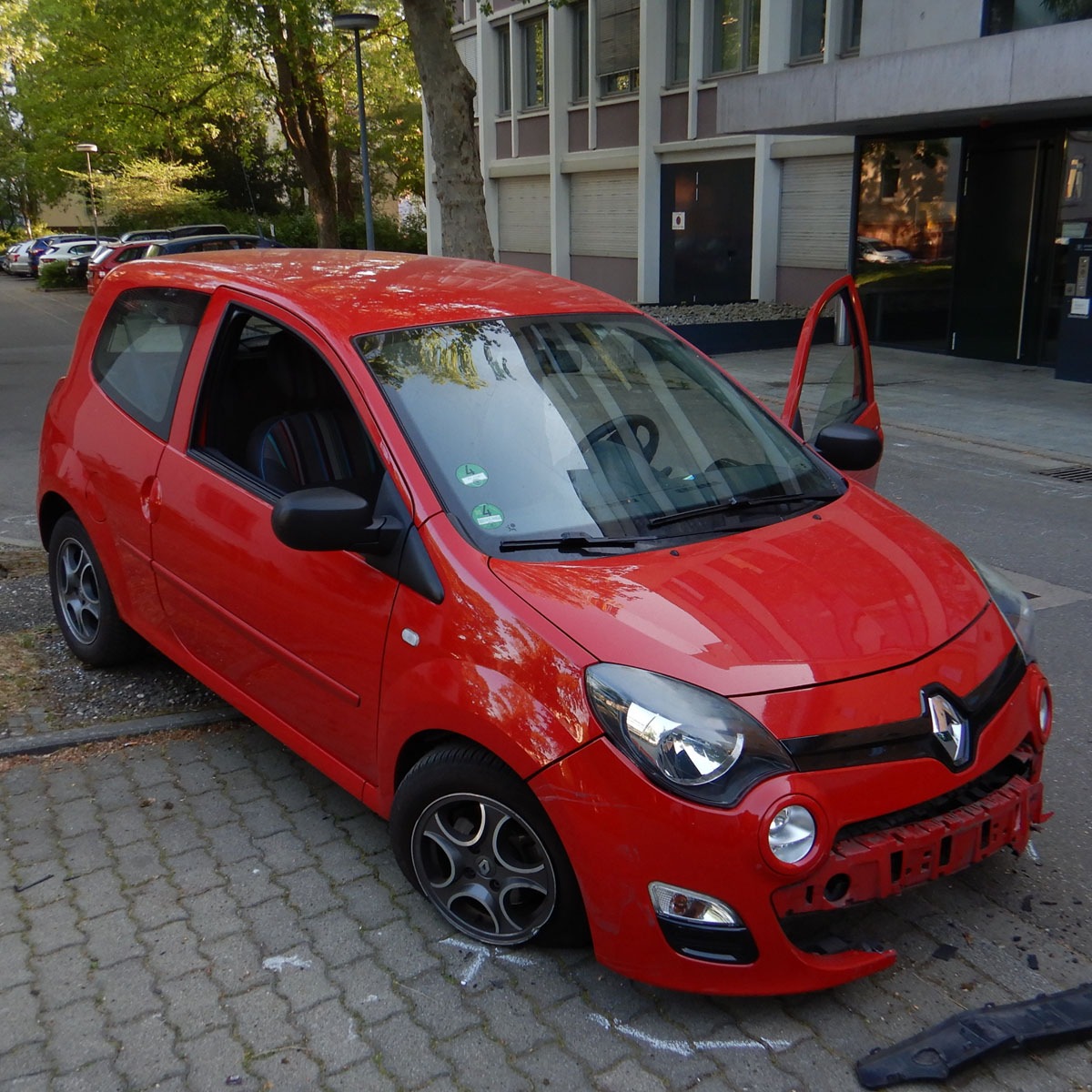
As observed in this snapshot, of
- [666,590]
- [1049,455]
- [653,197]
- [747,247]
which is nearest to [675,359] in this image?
[666,590]

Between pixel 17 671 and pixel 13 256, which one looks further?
pixel 13 256

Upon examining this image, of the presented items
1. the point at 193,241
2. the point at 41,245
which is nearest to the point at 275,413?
the point at 193,241

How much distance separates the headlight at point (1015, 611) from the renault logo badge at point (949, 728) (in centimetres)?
55

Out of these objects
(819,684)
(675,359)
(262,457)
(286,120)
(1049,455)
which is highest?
(286,120)

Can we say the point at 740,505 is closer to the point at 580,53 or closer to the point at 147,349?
the point at 147,349

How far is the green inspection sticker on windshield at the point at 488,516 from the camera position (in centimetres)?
324

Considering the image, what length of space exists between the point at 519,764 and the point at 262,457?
169cm

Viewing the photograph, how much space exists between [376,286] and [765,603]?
6.03ft

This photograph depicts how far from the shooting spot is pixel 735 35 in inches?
875

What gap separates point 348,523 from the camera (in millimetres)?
3176

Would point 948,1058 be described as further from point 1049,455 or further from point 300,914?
point 1049,455

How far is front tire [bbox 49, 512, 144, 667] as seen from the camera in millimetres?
4867

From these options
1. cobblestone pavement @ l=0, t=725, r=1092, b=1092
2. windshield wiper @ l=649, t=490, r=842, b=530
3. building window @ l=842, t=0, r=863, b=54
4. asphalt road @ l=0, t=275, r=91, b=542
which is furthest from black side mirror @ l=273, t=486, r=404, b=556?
building window @ l=842, t=0, r=863, b=54

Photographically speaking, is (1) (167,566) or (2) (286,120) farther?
(2) (286,120)
